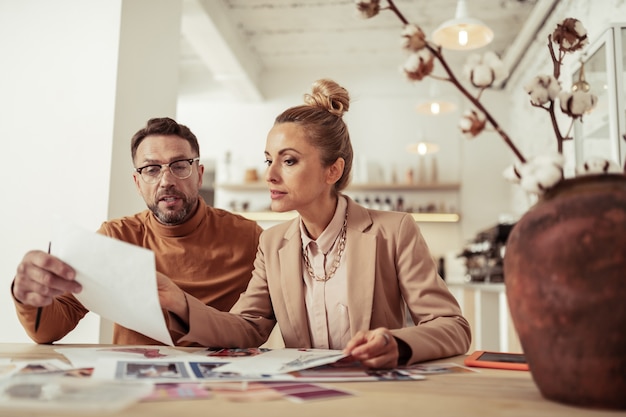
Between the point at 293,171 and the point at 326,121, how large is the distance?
0.67ft

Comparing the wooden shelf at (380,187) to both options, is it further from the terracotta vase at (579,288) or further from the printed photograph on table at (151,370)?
the terracotta vase at (579,288)

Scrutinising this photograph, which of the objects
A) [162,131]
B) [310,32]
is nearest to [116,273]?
[162,131]

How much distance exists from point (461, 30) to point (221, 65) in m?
2.79

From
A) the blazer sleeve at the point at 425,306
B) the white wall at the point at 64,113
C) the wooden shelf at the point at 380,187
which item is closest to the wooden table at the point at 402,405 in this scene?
the blazer sleeve at the point at 425,306

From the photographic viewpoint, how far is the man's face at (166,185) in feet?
6.57

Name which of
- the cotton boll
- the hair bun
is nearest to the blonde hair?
the hair bun

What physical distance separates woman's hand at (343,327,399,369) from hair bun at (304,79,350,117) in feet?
2.93

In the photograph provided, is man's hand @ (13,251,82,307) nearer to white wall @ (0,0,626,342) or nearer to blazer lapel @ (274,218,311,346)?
blazer lapel @ (274,218,311,346)

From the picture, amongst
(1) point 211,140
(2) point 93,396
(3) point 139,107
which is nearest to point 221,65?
(1) point 211,140

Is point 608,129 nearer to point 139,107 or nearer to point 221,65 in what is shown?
point 139,107

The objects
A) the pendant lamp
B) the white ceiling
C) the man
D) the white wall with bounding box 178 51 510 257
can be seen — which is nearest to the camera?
the man

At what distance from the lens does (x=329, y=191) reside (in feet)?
5.69

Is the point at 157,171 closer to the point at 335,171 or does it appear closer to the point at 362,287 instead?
the point at 335,171

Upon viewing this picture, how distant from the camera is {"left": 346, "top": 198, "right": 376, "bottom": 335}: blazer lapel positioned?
1.51m
